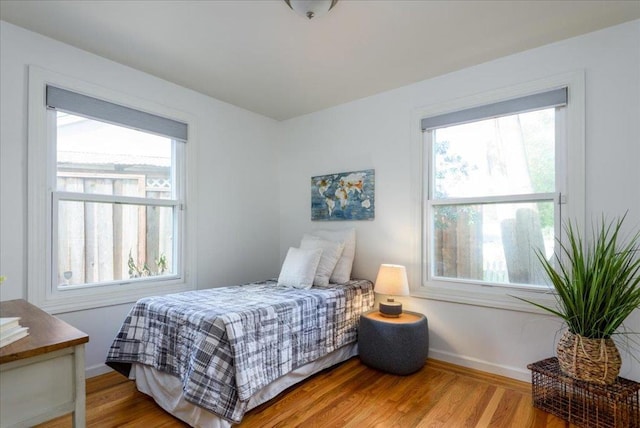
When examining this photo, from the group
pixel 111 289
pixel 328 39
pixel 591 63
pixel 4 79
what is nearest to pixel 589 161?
pixel 591 63

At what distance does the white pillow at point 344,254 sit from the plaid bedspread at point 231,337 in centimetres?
34

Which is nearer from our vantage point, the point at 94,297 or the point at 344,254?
the point at 94,297

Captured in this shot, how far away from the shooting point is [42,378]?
1.02 m

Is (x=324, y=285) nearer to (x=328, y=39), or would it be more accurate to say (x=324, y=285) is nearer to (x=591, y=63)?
(x=328, y=39)

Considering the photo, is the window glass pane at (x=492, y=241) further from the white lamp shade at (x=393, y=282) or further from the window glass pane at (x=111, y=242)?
the window glass pane at (x=111, y=242)

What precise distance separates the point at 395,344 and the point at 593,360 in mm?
1205

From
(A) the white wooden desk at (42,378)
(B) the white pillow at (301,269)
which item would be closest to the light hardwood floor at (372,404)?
(B) the white pillow at (301,269)

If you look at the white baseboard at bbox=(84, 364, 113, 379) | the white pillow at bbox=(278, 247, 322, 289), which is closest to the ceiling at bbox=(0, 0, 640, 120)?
the white pillow at bbox=(278, 247, 322, 289)

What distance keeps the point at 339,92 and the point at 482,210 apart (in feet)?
5.79

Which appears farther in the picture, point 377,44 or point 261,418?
point 377,44

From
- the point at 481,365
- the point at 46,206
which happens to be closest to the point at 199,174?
the point at 46,206

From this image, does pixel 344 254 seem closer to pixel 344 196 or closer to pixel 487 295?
pixel 344 196

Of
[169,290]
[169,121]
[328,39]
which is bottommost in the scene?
[169,290]

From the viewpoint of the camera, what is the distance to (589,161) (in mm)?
2248
